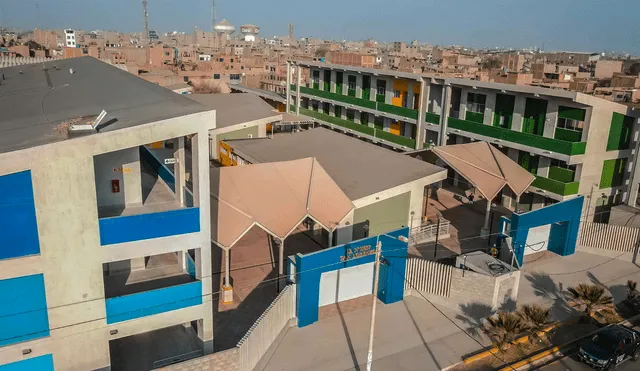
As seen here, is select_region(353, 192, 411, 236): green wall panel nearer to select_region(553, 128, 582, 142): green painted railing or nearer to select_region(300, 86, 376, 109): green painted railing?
select_region(553, 128, 582, 142): green painted railing

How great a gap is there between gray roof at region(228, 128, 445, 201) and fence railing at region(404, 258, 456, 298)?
3.98 metres

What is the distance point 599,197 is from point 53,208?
94.2 ft

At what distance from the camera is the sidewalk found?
53.7 ft

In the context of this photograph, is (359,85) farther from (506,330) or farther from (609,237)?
(506,330)

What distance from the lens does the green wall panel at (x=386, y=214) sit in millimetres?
23594

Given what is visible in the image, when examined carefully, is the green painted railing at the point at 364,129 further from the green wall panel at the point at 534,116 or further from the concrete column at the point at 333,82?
the green wall panel at the point at 534,116

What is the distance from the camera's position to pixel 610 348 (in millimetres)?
16656

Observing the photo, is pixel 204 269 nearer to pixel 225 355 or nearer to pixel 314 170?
pixel 225 355

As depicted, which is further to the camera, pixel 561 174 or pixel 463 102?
pixel 463 102

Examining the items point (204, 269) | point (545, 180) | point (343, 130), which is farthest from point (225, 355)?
point (343, 130)

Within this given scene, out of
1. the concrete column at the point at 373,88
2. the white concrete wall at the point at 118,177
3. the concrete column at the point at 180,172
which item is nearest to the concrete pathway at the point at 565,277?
the concrete column at the point at 180,172

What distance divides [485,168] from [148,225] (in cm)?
1839

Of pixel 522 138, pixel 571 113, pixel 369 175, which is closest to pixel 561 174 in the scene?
pixel 522 138

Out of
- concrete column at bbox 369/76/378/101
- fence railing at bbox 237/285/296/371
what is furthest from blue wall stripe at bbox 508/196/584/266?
concrete column at bbox 369/76/378/101
